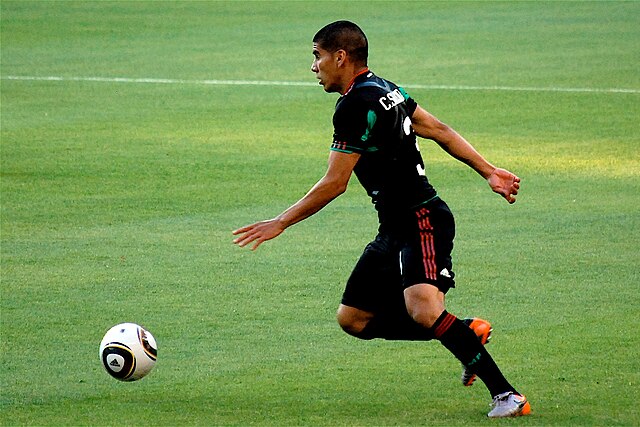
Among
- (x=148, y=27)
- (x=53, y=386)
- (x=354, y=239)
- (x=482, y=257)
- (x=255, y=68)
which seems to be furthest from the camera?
(x=148, y=27)

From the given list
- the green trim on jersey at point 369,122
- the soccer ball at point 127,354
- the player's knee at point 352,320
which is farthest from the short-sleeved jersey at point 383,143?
the soccer ball at point 127,354

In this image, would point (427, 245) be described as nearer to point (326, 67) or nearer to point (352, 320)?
point (352, 320)

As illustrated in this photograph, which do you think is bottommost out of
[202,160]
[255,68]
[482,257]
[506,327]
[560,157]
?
[506,327]

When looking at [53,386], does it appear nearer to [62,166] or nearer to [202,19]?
[62,166]

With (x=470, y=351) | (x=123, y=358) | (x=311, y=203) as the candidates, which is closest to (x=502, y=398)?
(x=470, y=351)

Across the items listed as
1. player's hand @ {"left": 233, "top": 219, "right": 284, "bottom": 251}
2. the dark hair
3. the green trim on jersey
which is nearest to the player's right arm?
player's hand @ {"left": 233, "top": 219, "right": 284, "bottom": 251}

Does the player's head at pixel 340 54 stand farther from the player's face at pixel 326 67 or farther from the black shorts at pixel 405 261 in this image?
the black shorts at pixel 405 261

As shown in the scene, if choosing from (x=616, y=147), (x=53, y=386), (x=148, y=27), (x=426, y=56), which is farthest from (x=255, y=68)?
(x=53, y=386)

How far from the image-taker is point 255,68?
25297 millimetres

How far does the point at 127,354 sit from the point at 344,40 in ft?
6.79

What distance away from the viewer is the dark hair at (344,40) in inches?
306

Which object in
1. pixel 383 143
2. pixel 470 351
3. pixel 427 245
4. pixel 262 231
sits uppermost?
pixel 383 143

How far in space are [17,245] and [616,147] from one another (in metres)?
7.95

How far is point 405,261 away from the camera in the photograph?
7.79 meters
